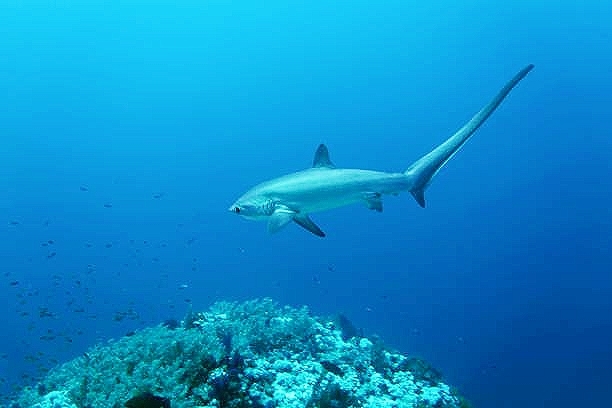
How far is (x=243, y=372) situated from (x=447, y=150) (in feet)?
16.4

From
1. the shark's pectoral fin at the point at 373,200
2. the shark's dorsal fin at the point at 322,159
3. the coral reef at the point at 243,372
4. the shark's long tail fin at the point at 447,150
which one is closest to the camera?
the coral reef at the point at 243,372

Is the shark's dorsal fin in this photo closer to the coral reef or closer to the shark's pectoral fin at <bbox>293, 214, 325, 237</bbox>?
the shark's pectoral fin at <bbox>293, 214, 325, 237</bbox>

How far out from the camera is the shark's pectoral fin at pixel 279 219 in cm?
785

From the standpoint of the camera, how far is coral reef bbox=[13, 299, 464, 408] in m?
6.15

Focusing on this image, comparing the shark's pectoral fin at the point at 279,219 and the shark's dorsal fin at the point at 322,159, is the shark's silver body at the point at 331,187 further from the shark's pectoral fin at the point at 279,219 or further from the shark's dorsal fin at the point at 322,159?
the shark's dorsal fin at the point at 322,159

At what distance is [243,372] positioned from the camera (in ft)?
22.1

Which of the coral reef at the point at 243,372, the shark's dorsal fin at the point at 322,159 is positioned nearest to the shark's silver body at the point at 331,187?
the shark's dorsal fin at the point at 322,159

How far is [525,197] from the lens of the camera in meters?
102

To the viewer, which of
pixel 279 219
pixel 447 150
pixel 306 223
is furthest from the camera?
pixel 447 150

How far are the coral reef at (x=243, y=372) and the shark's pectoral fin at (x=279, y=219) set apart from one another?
184cm

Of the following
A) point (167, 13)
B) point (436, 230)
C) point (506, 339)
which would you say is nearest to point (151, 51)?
point (167, 13)

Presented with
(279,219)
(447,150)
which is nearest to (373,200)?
(447,150)

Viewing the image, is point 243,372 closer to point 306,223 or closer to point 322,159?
point 306,223

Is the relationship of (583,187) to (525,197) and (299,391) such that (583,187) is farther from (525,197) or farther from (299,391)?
(299,391)
